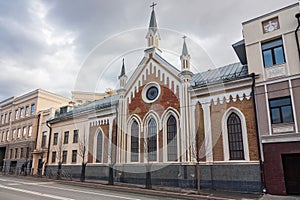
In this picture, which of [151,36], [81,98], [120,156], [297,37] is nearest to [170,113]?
[120,156]

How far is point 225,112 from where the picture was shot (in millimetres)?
17234

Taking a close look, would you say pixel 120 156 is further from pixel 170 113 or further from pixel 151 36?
pixel 151 36

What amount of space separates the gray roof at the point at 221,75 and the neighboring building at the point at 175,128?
0.23 ft

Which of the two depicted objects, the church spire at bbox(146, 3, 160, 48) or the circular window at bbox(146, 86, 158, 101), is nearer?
the circular window at bbox(146, 86, 158, 101)

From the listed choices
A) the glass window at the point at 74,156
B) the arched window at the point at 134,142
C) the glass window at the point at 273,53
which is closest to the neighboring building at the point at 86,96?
the glass window at the point at 74,156

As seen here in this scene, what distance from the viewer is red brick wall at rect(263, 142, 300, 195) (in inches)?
544

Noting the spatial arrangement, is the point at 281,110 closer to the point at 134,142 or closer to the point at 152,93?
the point at 152,93

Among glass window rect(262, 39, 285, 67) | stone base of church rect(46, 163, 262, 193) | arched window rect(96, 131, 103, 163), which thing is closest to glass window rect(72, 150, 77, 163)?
arched window rect(96, 131, 103, 163)

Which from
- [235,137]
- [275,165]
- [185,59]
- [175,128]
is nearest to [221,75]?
[185,59]

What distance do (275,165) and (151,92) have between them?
11769 mm

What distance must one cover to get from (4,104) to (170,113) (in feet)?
120

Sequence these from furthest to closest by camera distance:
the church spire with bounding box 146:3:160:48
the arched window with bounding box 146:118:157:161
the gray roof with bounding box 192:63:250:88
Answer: the church spire with bounding box 146:3:160:48 → the arched window with bounding box 146:118:157:161 → the gray roof with bounding box 192:63:250:88

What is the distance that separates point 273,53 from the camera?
16062 millimetres

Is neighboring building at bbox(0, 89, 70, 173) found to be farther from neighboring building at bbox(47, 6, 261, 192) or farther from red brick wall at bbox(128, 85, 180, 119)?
red brick wall at bbox(128, 85, 180, 119)
